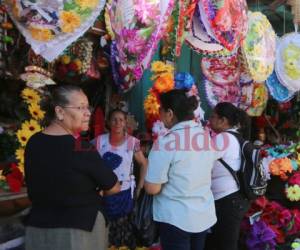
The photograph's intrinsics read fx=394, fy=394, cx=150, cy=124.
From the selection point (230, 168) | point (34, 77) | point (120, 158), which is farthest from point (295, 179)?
point (34, 77)

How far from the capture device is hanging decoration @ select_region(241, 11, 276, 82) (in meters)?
3.54

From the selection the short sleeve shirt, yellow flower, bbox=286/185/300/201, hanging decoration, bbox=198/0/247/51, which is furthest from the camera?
yellow flower, bbox=286/185/300/201

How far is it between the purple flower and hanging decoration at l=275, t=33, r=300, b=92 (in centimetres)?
155

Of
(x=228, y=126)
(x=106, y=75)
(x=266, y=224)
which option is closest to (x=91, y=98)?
(x=106, y=75)

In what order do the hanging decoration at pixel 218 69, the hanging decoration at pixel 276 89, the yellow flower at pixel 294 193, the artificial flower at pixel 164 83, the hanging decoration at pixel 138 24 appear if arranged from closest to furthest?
the hanging decoration at pixel 138 24
the artificial flower at pixel 164 83
the hanging decoration at pixel 218 69
the yellow flower at pixel 294 193
the hanging decoration at pixel 276 89

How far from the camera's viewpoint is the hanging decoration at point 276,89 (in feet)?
13.8

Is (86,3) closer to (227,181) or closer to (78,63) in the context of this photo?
(78,63)

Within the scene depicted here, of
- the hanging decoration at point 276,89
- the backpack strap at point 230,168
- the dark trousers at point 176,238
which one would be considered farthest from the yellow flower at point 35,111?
the hanging decoration at point 276,89

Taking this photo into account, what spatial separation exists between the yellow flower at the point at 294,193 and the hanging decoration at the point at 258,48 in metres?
1.26

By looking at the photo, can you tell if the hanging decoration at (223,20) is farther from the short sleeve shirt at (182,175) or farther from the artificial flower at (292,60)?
the artificial flower at (292,60)

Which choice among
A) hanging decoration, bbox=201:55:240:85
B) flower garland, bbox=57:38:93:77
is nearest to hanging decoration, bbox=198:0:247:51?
hanging decoration, bbox=201:55:240:85

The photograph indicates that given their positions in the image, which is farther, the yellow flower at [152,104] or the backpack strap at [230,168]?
the yellow flower at [152,104]

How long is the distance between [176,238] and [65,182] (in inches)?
30.2

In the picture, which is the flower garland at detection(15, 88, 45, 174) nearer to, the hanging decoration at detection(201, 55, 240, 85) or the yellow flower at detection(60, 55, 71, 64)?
the yellow flower at detection(60, 55, 71, 64)
